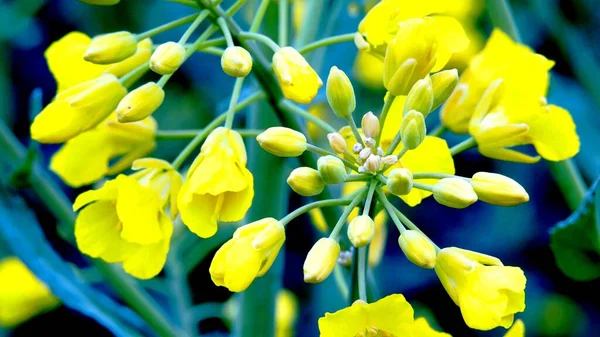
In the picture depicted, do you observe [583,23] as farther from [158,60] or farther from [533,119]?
[158,60]

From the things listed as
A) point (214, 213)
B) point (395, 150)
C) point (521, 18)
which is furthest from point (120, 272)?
point (521, 18)

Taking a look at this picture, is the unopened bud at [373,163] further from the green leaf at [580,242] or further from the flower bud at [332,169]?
the green leaf at [580,242]

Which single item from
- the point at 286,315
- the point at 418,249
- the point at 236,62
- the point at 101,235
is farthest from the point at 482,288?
the point at 286,315

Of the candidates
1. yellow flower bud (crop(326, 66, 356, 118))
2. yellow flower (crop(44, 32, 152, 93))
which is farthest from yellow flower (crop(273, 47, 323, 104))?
yellow flower (crop(44, 32, 152, 93))

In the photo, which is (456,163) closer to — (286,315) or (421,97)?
(286,315)

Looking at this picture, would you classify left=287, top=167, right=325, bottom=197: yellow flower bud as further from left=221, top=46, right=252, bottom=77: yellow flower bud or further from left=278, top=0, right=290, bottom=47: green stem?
left=278, top=0, right=290, bottom=47: green stem

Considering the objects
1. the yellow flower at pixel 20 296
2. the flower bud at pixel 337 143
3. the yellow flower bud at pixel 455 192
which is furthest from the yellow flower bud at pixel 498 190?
the yellow flower at pixel 20 296
